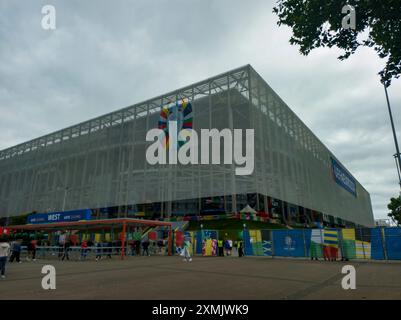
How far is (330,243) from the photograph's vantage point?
20188 mm

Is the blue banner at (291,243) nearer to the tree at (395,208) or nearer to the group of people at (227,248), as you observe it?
the group of people at (227,248)

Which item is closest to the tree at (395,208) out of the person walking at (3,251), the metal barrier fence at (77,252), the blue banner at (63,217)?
the metal barrier fence at (77,252)

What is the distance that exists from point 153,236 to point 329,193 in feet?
157

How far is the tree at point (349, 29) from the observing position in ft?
30.3

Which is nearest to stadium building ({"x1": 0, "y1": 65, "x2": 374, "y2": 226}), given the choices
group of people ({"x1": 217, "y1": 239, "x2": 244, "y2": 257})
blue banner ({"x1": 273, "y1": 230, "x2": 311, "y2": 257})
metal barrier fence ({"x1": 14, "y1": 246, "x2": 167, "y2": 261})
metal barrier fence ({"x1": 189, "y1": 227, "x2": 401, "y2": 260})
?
group of people ({"x1": 217, "y1": 239, "x2": 244, "y2": 257})

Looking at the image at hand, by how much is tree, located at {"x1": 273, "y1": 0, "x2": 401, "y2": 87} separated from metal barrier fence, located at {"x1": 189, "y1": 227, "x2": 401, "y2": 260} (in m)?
12.2

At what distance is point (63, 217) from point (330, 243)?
24335 millimetres

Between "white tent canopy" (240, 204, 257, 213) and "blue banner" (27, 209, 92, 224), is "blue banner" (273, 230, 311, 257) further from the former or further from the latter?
"blue banner" (27, 209, 92, 224)

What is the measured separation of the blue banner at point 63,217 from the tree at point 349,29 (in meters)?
23.2

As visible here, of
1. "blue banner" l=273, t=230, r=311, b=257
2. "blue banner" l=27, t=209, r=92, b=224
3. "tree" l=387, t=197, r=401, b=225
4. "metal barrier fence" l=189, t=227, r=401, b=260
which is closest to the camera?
"metal barrier fence" l=189, t=227, r=401, b=260

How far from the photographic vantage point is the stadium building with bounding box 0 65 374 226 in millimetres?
40031

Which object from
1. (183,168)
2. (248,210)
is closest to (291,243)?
(248,210)

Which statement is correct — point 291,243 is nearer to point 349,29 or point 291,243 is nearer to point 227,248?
point 227,248
